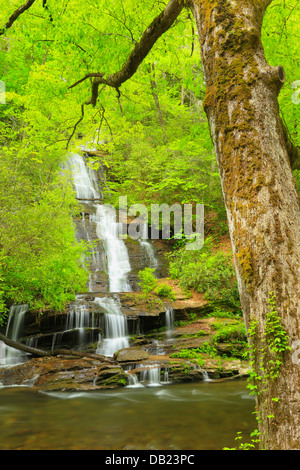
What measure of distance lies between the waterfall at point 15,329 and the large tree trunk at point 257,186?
9.71 meters

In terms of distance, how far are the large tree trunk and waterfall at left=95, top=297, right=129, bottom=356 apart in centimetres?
905

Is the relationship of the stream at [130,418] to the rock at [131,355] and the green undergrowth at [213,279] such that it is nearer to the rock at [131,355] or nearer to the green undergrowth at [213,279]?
the rock at [131,355]

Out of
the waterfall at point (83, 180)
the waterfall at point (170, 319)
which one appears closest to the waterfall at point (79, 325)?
the waterfall at point (170, 319)

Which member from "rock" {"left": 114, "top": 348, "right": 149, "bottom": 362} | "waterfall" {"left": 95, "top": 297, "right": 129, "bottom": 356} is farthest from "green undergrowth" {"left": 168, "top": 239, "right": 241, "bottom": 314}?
"rock" {"left": 114, "top": 348, "right": 149, "bottom": 362}

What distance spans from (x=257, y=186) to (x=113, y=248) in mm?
16899

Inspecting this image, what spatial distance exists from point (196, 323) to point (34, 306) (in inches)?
229

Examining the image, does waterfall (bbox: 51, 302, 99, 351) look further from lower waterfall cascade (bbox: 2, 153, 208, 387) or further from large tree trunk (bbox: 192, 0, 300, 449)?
large tree trunk (bbox: 192, 0, 300, 449)

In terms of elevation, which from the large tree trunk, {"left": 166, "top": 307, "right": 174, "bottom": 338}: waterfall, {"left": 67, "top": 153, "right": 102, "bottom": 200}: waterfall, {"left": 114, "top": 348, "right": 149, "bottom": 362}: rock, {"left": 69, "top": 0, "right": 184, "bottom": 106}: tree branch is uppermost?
{"left": 67, "top": 153, "right": 102, "bottom": 200}: waterfall

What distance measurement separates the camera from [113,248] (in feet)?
60.8

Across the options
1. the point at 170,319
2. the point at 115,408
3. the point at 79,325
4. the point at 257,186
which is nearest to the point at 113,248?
the point at 170,319

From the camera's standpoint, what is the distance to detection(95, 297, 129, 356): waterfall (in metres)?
10.2

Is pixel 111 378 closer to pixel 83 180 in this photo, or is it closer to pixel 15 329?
pixel 15 329
